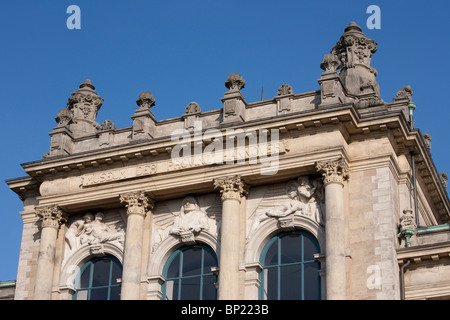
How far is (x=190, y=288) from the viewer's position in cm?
3588

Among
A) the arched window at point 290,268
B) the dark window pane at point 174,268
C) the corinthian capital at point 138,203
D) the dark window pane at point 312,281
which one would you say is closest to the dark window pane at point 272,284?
the arched window at point 290,268

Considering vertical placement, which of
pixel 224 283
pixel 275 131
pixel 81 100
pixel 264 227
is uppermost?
pixel 81 100

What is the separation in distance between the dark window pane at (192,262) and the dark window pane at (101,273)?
2.97 m

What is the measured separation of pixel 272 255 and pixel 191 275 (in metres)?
2.95

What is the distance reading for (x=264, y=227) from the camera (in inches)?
1394

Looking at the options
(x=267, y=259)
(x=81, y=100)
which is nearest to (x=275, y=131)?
(x=267, y=259)

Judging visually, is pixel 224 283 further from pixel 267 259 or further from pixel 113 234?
pixel 113 234

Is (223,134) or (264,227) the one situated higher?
(223,134)

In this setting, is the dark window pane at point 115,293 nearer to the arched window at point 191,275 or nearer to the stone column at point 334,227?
the arched window at point 191,275

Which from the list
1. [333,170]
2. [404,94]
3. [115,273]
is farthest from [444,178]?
[115,273]

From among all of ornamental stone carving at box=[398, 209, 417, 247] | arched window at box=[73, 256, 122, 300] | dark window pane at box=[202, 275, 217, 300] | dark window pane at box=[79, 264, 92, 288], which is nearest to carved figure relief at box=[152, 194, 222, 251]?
dark window pane at box=[202, 275, 217, 300]

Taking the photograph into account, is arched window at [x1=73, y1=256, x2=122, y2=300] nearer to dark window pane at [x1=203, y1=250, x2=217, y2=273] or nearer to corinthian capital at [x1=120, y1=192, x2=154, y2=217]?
corinthian capital at [x1=120, y1=192, x2=154, y2=217]

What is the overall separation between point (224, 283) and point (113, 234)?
5.34 meters

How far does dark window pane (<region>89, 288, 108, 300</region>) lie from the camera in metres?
36.9
